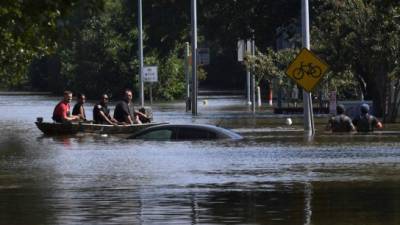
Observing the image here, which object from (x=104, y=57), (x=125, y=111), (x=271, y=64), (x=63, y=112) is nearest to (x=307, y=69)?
(x=125, y=111)

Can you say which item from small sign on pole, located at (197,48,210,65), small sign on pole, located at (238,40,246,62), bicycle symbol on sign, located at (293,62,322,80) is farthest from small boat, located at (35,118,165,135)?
small sign on pole, located at (238,40,246,62)

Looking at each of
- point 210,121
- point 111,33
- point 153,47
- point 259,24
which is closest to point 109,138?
point 210,121

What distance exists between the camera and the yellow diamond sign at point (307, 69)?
4069 centimetres

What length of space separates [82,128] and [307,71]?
707cm

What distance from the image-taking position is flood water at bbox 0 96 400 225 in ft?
60.4

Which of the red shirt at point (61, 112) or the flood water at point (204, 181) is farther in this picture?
the red shirt at point (61, 112)

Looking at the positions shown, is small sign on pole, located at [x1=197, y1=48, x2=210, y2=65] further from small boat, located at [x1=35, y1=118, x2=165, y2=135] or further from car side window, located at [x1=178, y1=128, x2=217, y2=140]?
car side window, located at [x1=178, y1=128, x2=217, y2=140]

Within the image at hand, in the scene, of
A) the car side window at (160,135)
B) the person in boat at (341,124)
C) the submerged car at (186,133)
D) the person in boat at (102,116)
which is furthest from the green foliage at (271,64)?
the car side window at (160,135)

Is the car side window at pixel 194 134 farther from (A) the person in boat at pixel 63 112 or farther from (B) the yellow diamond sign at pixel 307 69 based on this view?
(A) the person in boat at pixel 63 112

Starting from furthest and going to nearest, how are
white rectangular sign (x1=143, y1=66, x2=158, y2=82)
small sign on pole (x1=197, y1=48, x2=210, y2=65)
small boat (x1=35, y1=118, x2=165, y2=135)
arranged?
1. small sign on pole (x1=197, y1=48, x2=210, y2=65)
2. white rectangular sign (x1=143, y1=66, x2=158, y2=82)
3. small boat (x1=35, y1=118, x2=165, y2=135)

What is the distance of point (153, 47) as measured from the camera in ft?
289

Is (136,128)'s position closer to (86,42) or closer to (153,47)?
(153,47)

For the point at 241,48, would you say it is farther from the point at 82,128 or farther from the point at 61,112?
the point at 82,128

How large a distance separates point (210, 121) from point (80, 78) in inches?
2456
